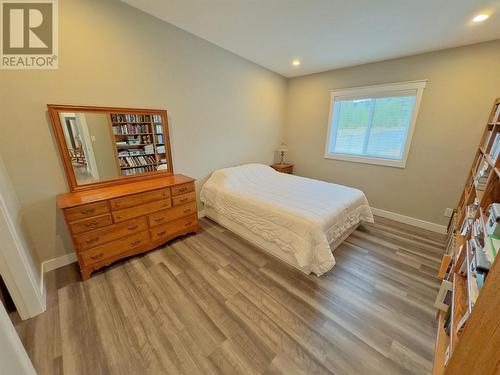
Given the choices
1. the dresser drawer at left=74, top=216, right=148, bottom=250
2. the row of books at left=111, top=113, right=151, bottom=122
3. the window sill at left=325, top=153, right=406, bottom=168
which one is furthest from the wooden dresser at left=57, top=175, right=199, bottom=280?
the window sill at left=325, top=153, right=406, bottom=168

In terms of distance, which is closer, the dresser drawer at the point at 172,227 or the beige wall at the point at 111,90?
the beige wall at the point at 111,90

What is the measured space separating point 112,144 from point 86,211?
0.83 metres

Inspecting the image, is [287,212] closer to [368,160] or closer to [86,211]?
[86,211]

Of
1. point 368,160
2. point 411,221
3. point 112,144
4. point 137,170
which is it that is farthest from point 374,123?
point 112,144

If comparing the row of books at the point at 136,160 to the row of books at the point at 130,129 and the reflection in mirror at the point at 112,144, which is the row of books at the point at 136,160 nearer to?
the reflection in mirror at the point at 112,144

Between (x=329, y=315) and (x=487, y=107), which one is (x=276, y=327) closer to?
(x=329, y=315)

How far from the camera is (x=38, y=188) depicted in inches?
70.5

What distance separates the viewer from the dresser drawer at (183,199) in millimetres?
A: 2273

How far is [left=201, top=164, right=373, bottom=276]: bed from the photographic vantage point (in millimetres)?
1827

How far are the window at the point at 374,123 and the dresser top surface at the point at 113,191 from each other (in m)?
2.80

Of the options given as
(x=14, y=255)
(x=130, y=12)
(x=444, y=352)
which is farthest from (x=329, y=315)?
(x=130, y=12)

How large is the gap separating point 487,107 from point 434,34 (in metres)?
1.08

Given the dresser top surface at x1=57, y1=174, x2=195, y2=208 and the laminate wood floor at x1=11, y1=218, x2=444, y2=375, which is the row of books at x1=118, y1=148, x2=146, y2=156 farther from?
the laminate wood floor at x1=11, y1=218, x2=444, y2=375

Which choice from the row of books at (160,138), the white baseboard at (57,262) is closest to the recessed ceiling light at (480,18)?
the row of books at (160,138)
